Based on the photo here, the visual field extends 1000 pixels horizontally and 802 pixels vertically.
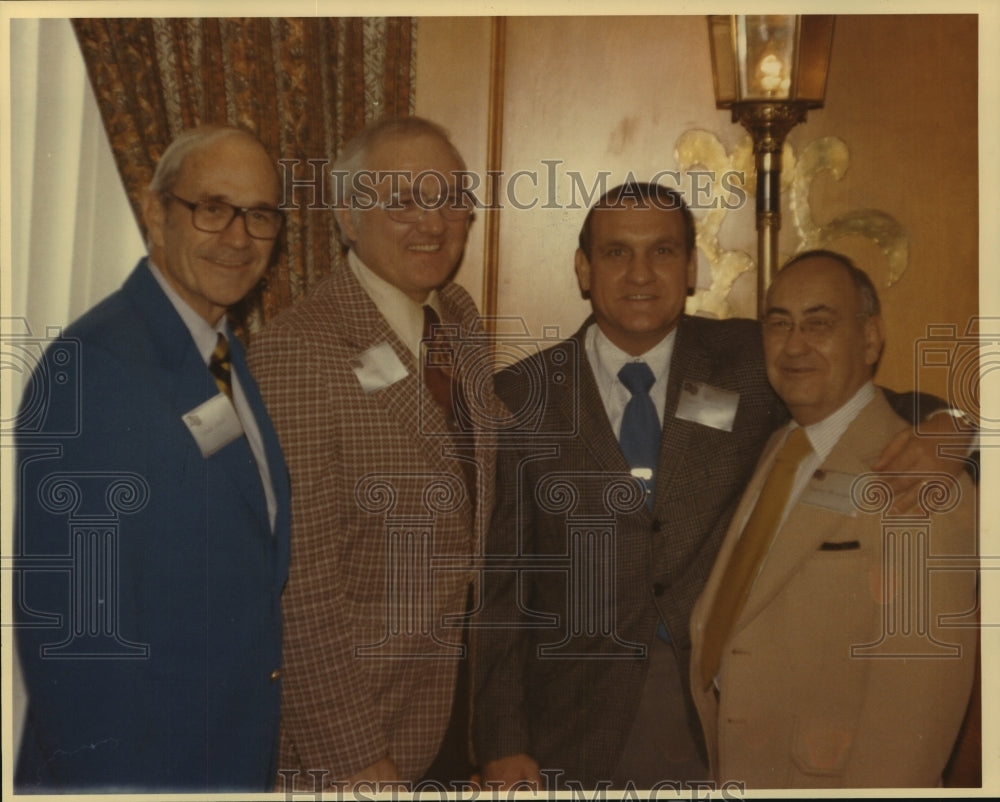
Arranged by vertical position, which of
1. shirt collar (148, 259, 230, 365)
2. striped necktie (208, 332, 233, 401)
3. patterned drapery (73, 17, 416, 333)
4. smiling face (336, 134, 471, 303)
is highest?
patterned drapery (73, 17, 416, 333)

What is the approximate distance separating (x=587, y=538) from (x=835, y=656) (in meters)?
0.64

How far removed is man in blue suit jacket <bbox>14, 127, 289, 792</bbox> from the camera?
2.77 metres

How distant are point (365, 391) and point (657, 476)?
0.71 meters

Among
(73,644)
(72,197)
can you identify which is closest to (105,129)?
(72,197)

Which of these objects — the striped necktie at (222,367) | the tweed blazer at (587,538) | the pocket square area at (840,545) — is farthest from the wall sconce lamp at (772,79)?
the striped necktie at (222,367)

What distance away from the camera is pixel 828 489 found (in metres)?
2.79

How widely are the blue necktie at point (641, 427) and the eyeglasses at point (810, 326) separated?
0.31 meters

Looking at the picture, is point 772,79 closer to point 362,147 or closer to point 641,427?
point 641,427

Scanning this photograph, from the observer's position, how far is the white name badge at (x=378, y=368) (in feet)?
9.16

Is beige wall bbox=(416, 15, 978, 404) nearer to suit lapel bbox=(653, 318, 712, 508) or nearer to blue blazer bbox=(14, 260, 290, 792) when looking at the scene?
suit lapel bbox=(653, 318, 712, 508)

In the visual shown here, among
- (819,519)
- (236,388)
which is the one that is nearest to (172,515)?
(236,388)

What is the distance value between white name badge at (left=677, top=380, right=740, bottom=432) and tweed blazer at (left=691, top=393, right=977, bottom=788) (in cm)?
13

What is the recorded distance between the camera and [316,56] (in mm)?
2887

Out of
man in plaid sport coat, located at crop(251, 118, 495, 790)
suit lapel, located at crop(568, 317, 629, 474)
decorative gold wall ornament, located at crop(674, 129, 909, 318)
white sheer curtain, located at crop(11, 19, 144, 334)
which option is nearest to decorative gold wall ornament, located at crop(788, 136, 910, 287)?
decorative gold wall ornament, located at crop(674, 129, 909, 318)
